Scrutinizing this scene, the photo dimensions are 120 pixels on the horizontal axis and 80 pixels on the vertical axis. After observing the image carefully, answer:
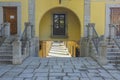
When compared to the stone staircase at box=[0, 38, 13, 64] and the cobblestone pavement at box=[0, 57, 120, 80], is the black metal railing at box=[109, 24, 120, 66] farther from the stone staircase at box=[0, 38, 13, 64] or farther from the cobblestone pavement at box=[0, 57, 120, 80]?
the stone staircase at box=[0, 38, 13, 64]

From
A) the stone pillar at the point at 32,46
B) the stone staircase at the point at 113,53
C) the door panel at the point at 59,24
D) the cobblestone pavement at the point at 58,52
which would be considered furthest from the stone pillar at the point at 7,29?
the cobblestone pavement at the point at 58,52

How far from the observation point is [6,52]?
14133mm

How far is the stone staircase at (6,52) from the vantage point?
1304 cm

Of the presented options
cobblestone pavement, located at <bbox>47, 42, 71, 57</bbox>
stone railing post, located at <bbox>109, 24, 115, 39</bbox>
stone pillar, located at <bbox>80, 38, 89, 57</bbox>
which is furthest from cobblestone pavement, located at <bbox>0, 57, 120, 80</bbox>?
cobblestone pavement, located at <bbox>47, 42, 71, 57</bbox>

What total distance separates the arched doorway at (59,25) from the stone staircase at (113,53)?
3773 millimetres

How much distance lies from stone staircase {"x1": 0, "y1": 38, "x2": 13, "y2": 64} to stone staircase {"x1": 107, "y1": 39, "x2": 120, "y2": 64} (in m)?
5.25

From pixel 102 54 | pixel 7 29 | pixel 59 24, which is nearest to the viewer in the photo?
pixel 102 54

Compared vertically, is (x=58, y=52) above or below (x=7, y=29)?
below

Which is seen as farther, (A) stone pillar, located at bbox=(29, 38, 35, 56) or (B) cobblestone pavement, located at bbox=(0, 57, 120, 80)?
(A) stone pillar, located at bbox=(29, 38, 35, 56)

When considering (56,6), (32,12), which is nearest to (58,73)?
(32,12)

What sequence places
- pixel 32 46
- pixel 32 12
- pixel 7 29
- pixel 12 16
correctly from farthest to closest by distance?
pixel 12 16, pixel 32 12, pixel 32 46, pixel 7 29

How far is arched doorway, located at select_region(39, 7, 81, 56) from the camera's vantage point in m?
19.0

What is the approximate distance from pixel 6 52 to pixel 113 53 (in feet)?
19.6

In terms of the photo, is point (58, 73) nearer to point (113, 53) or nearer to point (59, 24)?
point (113, 53)
